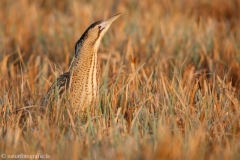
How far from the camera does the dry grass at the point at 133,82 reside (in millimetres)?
2541

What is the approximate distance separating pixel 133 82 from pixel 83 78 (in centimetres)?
46

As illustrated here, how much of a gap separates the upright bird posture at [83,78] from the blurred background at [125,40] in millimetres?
546

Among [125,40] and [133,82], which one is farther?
[125,40]

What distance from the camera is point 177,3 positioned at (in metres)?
6.94

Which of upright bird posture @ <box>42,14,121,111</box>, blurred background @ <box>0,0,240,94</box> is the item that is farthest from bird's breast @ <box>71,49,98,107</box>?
blurred background @ <box>0,0,240,94</box>

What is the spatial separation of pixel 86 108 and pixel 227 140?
88cm

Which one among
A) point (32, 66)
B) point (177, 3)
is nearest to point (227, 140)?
point (32, 66)

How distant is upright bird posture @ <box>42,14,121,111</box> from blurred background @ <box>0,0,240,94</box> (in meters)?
0.55

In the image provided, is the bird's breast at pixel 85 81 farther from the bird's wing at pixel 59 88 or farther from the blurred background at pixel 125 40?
the blurred background at pixel 125 40

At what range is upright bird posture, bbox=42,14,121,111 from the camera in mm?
3234

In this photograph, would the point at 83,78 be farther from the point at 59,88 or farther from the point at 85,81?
the point at 59,88

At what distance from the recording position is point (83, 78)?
332 centimetres

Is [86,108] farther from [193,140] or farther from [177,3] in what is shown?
[177,3]

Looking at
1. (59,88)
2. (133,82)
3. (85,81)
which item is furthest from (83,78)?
(133,82)
